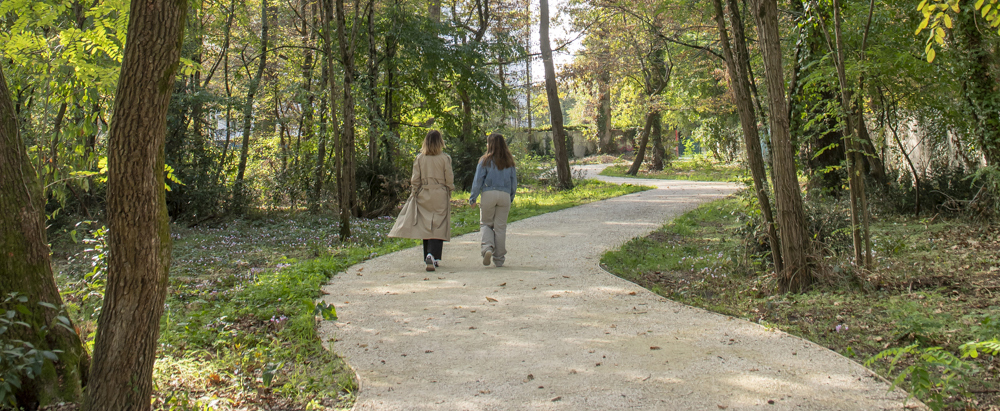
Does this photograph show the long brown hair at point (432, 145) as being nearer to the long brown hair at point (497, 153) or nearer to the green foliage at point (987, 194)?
the long brown hair at point (497, 153)

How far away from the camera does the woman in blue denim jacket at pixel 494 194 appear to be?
7938 mm

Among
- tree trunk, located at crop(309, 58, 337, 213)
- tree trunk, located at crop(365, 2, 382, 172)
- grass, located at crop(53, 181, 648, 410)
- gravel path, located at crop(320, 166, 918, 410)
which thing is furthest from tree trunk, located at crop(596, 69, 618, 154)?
gravel path, located at crop(320, 166, 918, 410)

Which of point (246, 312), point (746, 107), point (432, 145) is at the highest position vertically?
point (746, 107)

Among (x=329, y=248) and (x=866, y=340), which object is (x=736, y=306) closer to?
(x=866, y=340)

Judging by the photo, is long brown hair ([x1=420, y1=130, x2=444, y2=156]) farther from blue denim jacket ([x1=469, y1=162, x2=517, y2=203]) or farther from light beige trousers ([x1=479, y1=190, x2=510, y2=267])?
light beige trousers ([x1=479, y1=190, x2=510, y2=267])

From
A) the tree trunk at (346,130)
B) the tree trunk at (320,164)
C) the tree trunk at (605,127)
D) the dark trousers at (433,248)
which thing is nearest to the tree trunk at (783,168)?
the dark trousers at (433,248)

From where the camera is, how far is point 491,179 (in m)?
8.02

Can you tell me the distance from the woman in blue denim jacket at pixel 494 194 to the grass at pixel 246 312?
1809mm

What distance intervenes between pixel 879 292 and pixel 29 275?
635 cm

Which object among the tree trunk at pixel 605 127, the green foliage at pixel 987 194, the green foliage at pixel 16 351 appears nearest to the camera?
the green foliage at pixel 16 351

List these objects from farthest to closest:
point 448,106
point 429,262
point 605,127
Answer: point 605,127 < point 448,106 < point 429,262

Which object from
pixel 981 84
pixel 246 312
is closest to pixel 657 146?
pixel 981 84

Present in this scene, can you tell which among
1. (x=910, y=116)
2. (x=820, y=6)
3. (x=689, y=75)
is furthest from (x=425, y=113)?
(x=820, y=6)

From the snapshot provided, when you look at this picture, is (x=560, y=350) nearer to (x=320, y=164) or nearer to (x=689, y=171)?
(x=320, y=164)
